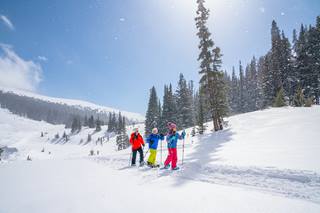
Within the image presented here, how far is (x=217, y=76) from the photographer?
2238cm

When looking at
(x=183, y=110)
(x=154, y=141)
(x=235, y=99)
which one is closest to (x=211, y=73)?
(x=154, y=141)

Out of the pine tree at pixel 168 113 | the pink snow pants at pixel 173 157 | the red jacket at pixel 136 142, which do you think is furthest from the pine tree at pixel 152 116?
the pink snow pants at pixel 173 157

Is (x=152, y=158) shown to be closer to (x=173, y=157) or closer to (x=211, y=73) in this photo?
(x=173, y=157)

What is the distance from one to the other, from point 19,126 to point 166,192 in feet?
578

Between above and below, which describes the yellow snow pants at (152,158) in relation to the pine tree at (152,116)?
below

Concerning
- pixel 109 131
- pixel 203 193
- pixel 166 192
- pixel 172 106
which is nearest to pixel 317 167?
pixel 203 193

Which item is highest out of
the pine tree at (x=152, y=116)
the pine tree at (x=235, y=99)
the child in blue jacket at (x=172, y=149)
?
the pine tree at (x=235, y=99)

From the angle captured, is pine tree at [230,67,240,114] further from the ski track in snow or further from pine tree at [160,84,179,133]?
the ski track in snow

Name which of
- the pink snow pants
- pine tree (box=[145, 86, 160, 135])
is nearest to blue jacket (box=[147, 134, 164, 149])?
the pink snow pants

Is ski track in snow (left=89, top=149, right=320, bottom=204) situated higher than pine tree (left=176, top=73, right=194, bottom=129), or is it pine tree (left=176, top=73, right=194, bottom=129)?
pine tree (left=176, top=73, right=194, bottom=129)

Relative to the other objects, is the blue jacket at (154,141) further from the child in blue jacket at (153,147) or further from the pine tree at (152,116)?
the pine tree at (152,116)

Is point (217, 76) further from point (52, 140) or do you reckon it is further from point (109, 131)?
point (52, 140)

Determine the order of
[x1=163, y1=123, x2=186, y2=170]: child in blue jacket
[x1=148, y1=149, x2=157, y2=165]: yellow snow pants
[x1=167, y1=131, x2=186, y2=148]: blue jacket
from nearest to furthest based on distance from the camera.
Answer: [x1=163, y1=123, x2=186, y2=170]: child in blue jacket < [x1=167, y1=131, x2=186, y2=148]: blue jacket < [x1=148, y1=149, x2=157, y2=165]: yellow snow pants

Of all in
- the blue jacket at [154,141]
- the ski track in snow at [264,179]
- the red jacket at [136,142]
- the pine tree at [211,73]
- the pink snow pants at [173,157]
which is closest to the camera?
the ski track in snow at [264,179]
